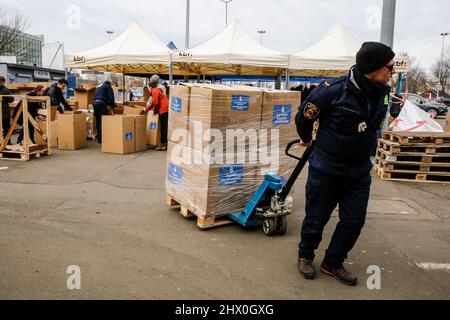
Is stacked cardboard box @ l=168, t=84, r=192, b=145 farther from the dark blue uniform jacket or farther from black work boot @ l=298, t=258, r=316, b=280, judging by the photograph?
black work boot @ l=298, t=258, r=316, b=280

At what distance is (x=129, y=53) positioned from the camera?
11.4 meters

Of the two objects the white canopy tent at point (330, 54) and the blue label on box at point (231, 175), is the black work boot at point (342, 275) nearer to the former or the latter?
the blue label on box at point (231, 175)

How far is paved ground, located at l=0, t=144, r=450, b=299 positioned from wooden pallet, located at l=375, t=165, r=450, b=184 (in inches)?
44.4

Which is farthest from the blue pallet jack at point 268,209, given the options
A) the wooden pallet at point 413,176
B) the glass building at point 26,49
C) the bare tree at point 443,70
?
the bare tree at point 443,70

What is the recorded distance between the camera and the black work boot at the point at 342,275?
3404 mm

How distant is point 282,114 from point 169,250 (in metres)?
2.12

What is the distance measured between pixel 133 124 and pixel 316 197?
7245mm

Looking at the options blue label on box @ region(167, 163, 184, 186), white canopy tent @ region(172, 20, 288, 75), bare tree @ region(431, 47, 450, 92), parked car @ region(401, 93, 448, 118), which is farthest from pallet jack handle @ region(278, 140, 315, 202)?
bare tree @ region(431, 47, 450, 92)

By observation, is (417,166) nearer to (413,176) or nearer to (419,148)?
(413,176)

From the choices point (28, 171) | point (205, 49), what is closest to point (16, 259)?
point (28, 171)

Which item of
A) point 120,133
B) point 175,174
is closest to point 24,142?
point 120,133

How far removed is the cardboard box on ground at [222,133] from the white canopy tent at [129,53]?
21.6ft

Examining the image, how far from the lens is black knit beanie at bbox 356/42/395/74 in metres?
3.05
